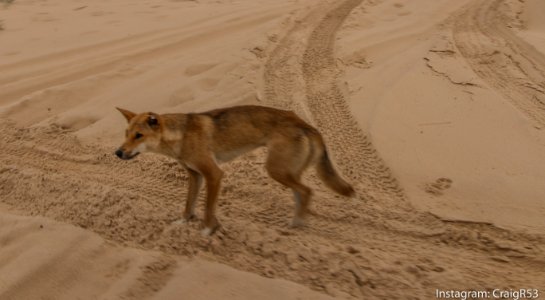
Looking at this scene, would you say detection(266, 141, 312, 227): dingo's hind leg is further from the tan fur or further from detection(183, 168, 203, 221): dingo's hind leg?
detection(183, 168, 203, 221): dingo's hind leg

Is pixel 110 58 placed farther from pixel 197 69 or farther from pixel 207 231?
pixel 207 231

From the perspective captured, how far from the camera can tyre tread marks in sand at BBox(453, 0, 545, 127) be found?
5.67 meters

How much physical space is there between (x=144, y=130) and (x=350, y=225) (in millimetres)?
1967

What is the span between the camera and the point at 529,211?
405 cm

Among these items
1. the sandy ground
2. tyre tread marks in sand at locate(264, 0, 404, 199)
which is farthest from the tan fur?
tyre tread marks in sand at locate(264, 0, 404, 199)

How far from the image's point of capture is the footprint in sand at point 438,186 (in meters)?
4.45

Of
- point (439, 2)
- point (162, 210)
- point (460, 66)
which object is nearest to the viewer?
point (162, 210)

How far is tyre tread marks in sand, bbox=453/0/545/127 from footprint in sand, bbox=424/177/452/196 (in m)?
1.51

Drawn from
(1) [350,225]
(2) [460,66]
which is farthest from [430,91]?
(1) [350,225]

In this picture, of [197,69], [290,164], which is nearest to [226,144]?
[290,164]

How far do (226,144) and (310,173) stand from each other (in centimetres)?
108

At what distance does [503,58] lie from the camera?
6.64m

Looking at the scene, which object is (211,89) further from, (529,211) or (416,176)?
(529,211)

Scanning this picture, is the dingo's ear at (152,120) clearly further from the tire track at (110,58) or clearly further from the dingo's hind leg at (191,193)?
the tire track at (110,58)
